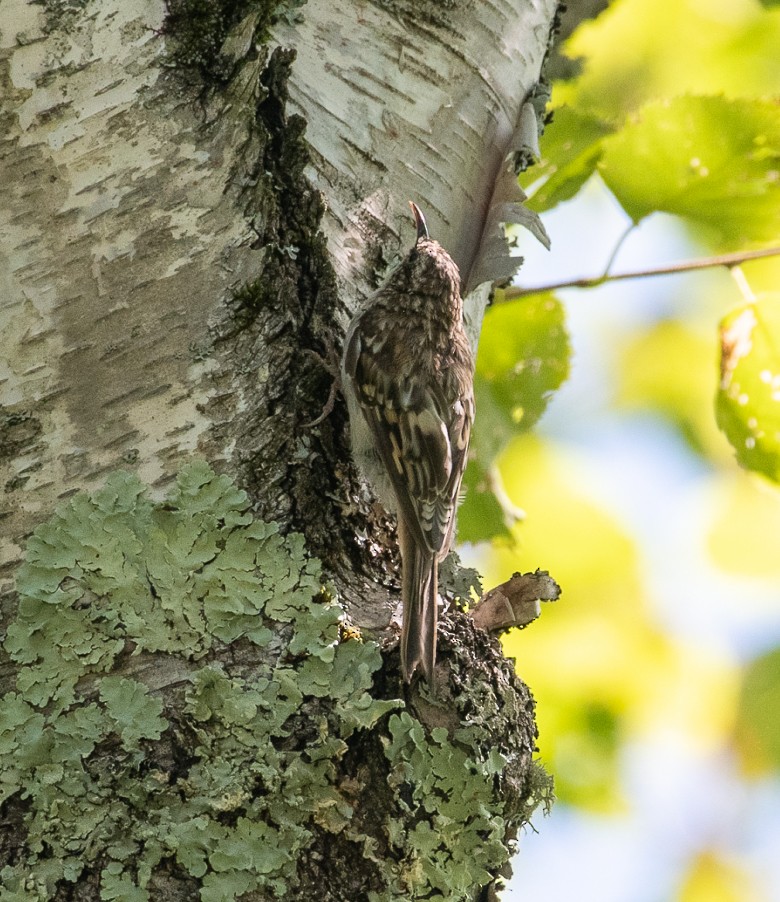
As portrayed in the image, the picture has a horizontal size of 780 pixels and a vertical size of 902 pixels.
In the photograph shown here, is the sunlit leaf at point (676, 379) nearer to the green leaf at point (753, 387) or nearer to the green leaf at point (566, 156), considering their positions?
the green leaf at point (753, 387)

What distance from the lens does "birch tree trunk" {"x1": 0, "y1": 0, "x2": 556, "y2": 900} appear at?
1.36 meters

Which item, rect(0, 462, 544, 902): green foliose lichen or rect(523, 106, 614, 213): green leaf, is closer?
rect(0, 462, 544, 902): green foliose lichen

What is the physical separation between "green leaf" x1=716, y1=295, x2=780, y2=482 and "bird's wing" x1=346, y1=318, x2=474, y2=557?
1.74ft

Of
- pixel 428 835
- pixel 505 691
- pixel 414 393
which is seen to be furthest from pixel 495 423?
pixel 428 835

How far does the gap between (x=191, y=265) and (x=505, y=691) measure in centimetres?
74

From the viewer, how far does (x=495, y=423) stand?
2547mm

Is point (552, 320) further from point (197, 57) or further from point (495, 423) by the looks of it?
point (197, 57)

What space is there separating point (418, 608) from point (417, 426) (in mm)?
758

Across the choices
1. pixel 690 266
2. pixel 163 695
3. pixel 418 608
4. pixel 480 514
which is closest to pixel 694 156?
pixel 690 266

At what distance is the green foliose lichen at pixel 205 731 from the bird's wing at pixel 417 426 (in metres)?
0.37

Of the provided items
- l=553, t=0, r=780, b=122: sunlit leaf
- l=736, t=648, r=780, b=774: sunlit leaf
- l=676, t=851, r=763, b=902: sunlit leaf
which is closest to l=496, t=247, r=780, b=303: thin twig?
l=553, t=0, r=780, b=122: sunlit leaf

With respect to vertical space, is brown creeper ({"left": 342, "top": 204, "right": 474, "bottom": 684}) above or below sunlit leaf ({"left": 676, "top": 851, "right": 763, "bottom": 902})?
above

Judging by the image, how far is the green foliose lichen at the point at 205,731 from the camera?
1.34 meters

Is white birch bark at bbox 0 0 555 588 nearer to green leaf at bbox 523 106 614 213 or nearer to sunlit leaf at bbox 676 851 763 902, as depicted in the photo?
green leaf at bbox 523 106 614 213
